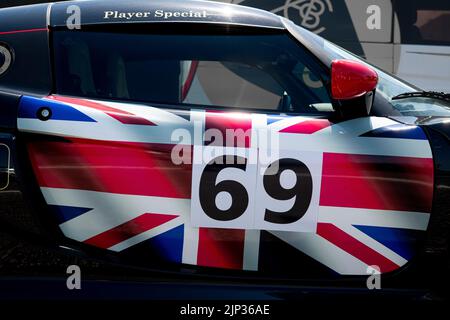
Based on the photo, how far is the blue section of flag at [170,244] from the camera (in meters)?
1.97

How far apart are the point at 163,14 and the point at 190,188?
2.17ft

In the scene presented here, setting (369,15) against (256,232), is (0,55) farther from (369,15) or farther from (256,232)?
(369,15)

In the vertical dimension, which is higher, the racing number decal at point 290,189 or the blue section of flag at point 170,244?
the racing number decal at point 290,189

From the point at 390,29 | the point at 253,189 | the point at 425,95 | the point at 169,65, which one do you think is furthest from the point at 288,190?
the point at 390,29

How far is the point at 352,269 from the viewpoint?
2.02 m

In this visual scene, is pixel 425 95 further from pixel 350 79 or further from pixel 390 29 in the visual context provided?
pixel 390 29

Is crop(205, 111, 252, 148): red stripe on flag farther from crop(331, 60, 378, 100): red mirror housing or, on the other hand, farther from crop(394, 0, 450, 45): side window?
crop(394, 0, 450, 45): side window

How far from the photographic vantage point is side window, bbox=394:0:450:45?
7.00 meters

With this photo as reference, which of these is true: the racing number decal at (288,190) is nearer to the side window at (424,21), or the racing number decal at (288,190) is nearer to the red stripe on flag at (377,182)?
the red stripe on flag at (377,182)

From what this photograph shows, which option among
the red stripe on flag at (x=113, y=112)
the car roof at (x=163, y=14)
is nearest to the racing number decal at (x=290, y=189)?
the red stripe on flag at (x=113, y=112)

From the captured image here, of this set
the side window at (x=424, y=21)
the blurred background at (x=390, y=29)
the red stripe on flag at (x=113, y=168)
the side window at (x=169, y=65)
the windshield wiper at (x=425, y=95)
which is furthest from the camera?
the side window at (x=424, y=21)

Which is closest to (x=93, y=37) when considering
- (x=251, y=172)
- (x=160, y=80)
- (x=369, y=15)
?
(x=160, y=80)

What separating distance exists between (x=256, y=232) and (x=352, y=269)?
0.34 metres

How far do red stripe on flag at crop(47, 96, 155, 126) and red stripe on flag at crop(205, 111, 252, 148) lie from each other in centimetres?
19
